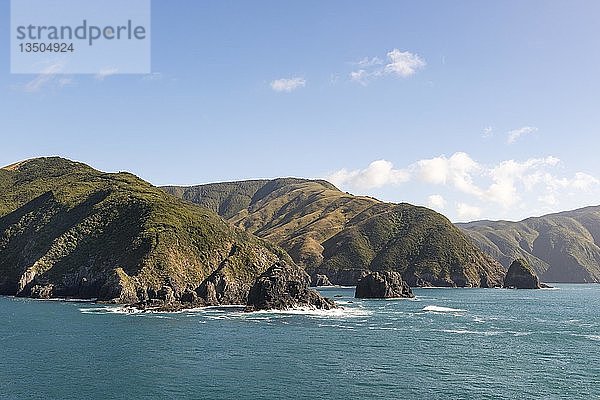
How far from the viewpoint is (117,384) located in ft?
246

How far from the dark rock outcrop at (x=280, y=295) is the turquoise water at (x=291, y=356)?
15.1 metres

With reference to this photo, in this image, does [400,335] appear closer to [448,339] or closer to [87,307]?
[448,339]

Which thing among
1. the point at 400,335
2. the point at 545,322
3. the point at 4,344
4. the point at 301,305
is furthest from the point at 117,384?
the point at 545,322

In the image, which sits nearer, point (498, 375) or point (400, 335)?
point (498, 375)

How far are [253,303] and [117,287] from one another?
1832 inches

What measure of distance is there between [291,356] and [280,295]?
76546 millimetres

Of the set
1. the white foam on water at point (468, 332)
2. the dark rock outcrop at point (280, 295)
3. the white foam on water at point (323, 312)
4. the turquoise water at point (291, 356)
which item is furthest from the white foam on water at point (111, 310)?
the white foam on water at point (468, 332)

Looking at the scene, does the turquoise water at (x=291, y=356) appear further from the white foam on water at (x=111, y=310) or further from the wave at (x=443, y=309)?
the wave at (x=443, y=309)

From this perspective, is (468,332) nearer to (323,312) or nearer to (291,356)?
(291,356)

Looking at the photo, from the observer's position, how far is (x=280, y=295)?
170 metres

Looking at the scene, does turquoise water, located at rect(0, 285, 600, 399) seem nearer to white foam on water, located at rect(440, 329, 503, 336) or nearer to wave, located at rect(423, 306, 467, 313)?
white foam on water, located at rect(440, 329, 503, 336)

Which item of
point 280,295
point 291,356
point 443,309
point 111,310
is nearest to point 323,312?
point 280,295

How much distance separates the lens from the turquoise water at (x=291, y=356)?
72.6 metres

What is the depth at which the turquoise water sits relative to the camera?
72625mm
